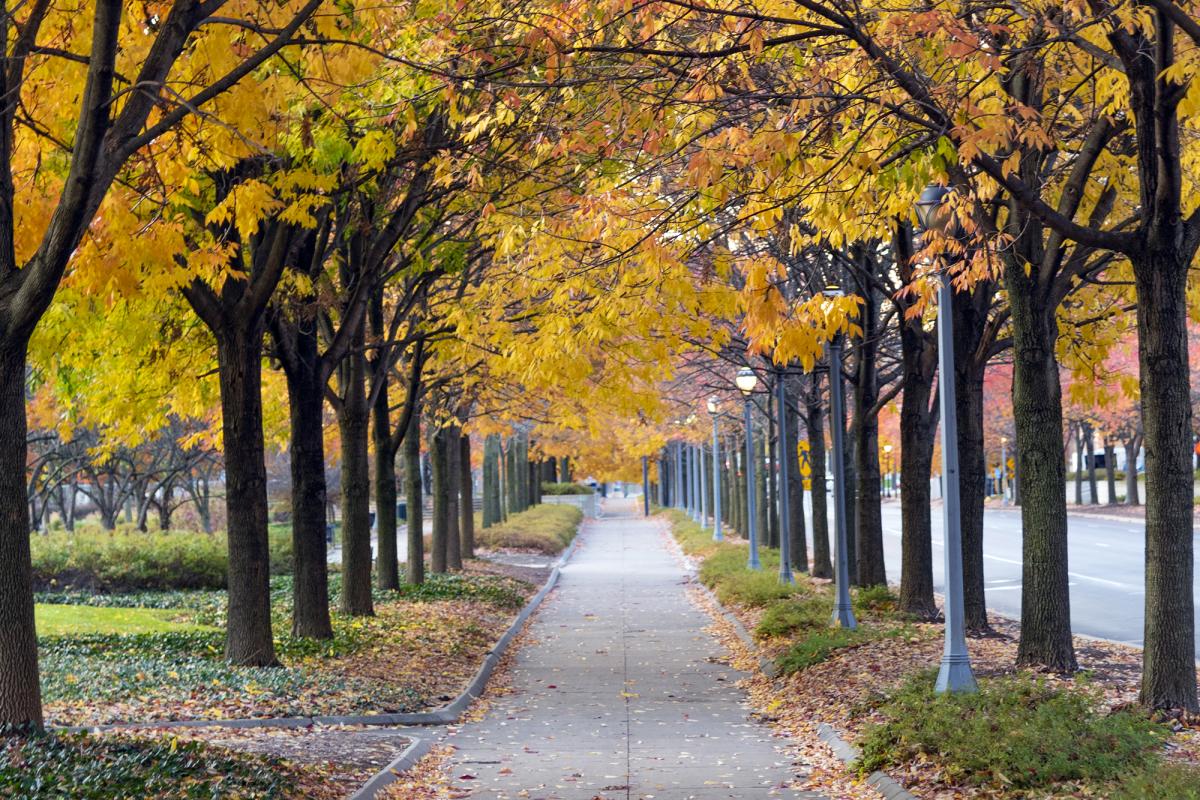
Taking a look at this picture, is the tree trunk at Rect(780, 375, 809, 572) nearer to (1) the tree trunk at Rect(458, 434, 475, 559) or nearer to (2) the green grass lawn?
(1) the tree trunk at Rect(458, 434, 475, 559)

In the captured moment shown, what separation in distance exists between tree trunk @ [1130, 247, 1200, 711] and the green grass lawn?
13.0 m

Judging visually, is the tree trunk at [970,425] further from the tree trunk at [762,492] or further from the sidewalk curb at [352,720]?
the tree trunk at [762,492]

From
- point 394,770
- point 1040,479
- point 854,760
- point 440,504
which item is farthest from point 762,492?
point 394,770

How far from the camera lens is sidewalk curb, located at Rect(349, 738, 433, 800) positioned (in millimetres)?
8938

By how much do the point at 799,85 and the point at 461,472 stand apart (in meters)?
26.9

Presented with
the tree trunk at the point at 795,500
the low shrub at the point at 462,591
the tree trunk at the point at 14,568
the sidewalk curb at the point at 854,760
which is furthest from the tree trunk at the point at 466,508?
the tree trunk at the point at 14,568

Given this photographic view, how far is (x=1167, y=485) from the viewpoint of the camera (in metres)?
9.68

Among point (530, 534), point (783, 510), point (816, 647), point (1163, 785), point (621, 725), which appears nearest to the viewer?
point (1163, 785)

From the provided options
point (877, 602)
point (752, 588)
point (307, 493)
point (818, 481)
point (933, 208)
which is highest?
point (933, 208)

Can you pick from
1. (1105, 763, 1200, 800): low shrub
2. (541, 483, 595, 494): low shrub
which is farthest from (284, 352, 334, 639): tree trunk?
(541, 483, 595, 494): low shrub

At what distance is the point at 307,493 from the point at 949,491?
8.28m

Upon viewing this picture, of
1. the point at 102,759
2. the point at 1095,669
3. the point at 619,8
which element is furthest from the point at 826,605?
the point at 102,759

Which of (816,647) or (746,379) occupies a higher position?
(746,379)

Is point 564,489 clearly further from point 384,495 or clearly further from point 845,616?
point 845,616
